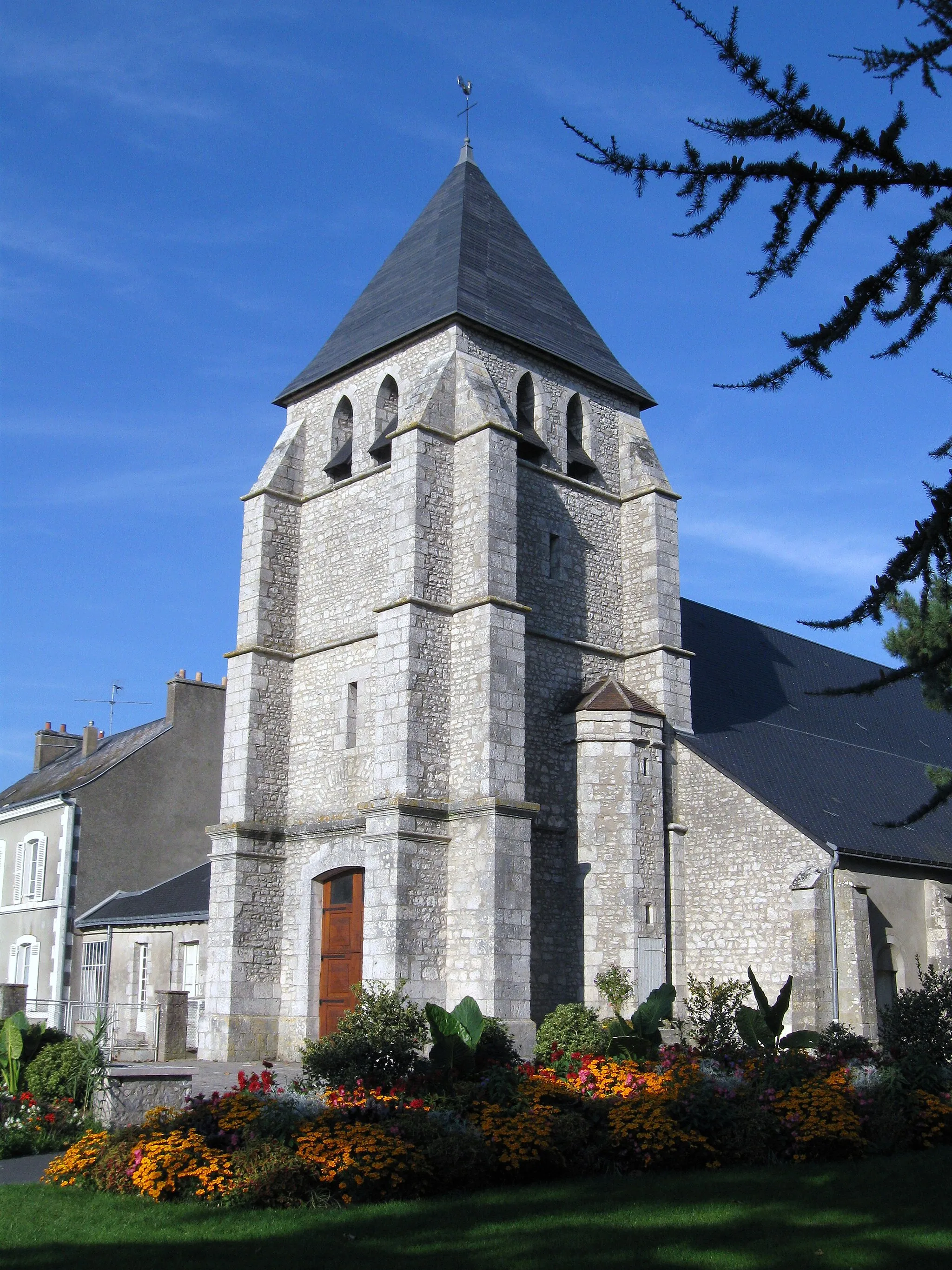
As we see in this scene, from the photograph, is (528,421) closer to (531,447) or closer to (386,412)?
(531,447)

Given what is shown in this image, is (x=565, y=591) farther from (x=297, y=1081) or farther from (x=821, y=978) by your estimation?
(x=297, y=1081)

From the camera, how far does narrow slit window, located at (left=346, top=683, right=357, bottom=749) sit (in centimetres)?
1867

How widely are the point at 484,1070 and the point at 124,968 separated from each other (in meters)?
14.0

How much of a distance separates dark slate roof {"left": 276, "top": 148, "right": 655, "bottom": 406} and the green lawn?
13756 mm

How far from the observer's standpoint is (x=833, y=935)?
55.3 ft

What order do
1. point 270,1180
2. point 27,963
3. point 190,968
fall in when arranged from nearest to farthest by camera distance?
point 270,1180
point 190,968
point 27,963

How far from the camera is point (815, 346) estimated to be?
469 centimetres

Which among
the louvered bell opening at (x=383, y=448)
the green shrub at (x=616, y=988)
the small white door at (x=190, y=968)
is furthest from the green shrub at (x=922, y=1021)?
the small white door at (x=190, y=968)

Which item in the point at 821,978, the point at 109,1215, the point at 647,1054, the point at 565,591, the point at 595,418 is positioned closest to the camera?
the point at 109,1215

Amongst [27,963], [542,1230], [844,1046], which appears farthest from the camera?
[27,963]

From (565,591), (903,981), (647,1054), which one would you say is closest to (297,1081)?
(647,1054)

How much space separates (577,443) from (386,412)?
322 centimetres

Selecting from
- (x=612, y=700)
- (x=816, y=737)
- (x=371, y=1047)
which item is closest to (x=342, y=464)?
(x=612, y=700)

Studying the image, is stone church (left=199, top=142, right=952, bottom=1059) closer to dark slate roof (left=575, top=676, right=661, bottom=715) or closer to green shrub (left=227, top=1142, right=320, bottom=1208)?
dark slate roof (left=575, top=676, right=661, bottom=715)
